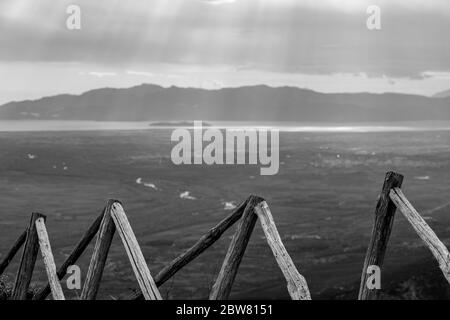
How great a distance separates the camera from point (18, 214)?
141250mm

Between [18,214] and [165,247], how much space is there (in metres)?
44.9

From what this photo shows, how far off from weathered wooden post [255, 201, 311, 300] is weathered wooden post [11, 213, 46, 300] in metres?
3.39

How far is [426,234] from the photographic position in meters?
5.47

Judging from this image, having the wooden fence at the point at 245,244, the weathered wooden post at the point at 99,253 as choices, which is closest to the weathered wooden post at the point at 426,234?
the wooden fence at the point at 245,244

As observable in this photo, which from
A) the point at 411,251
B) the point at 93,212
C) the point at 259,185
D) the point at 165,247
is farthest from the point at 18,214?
the point at 411,251

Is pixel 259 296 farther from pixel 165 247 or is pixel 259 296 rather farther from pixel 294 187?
pixel 294 187

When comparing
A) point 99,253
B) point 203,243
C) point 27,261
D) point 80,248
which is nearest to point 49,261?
point 80,248

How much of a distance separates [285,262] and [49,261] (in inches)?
131

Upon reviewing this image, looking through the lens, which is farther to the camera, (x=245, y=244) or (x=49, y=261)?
(x=49, y=261)

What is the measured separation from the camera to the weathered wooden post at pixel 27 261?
27.1ft

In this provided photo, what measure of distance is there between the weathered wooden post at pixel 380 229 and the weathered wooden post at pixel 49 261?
3338 mm

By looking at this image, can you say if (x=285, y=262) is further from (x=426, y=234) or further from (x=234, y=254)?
(x=426, y=234)

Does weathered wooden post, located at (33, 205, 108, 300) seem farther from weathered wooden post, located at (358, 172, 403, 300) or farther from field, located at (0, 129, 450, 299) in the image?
field, located at (0, 129, 450, 299)
